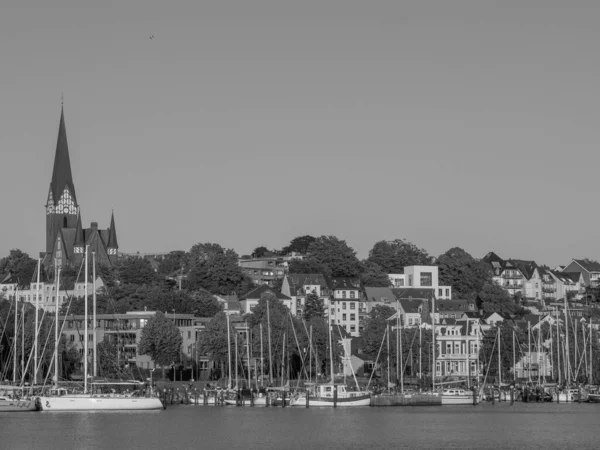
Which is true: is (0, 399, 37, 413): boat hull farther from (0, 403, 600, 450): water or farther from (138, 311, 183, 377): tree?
(138, 311, 183, 377): tree

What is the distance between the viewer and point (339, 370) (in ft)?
484

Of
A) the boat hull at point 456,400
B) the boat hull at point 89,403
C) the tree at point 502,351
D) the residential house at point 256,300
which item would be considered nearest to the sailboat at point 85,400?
the boat hull at point 89,403

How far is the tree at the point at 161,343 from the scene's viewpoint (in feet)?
459

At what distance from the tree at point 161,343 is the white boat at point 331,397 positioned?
1236 inches

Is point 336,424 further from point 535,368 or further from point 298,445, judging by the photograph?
point 535,368

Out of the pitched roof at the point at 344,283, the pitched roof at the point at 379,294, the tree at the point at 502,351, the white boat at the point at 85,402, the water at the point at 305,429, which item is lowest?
the water at the point at 305,429

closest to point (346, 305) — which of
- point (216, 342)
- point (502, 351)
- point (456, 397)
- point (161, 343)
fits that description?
point (502, 351)

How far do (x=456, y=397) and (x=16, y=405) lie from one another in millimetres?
37738

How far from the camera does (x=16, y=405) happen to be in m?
102

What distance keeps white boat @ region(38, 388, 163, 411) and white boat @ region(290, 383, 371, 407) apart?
15.1m

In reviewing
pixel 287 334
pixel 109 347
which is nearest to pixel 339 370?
pixel 287 334

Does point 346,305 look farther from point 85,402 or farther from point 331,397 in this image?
point 85,402

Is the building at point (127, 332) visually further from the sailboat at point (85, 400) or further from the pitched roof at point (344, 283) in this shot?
the sailboat at point (85, 400)

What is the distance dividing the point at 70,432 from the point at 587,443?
107ft
